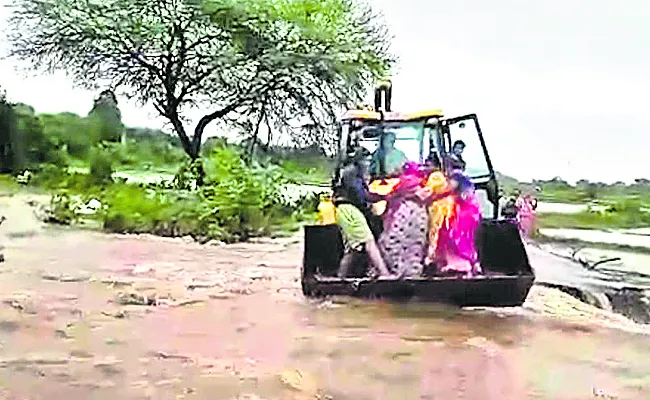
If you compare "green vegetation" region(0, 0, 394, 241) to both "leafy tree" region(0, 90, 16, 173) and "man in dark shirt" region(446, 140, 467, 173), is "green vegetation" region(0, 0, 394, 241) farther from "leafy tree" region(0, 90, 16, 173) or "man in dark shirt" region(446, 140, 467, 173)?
"man in dark shirt" region(446, 140, 467, 173)

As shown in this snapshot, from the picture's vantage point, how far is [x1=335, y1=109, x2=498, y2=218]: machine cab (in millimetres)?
4703

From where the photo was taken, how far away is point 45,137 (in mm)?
7789

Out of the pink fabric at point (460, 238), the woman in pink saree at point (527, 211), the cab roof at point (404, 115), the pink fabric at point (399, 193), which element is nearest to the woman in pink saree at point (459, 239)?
the pink fabric at point (460, 238)

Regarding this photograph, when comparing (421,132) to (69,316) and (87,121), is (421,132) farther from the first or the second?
(87,121)

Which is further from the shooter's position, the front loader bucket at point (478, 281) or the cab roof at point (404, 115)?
the cab roof at point (404, 115)

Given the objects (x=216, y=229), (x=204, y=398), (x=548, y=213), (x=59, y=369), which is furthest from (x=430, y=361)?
(x=216, y=229)

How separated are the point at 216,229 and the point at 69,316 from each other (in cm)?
318

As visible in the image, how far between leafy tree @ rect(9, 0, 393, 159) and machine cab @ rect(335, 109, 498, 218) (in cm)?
382

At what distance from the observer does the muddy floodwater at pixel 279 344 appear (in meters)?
3.47

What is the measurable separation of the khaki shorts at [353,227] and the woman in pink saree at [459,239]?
28 cm

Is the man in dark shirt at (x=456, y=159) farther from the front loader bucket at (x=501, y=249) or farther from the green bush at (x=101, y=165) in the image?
the green bush at (x=101, y=165)

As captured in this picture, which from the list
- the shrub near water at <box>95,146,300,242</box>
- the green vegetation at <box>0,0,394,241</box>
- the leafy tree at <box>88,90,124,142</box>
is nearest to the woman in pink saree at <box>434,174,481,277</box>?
the green vegetation at <box>0,0,394,241</box>

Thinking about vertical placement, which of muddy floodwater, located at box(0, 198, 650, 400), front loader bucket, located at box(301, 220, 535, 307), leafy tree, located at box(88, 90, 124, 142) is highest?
leafy tree, located at box(88, 90, 124, 142)

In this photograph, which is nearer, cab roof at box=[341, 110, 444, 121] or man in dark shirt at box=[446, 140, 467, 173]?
man in dark shirt at box=[446, 140, 467, 173]
